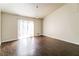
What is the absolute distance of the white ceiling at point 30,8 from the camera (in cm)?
144

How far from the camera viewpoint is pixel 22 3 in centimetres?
138

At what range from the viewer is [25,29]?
1.83 meters

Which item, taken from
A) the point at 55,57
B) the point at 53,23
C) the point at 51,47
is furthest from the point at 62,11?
the point at 55,57

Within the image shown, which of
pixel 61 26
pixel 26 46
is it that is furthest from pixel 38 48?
pixel 61 26

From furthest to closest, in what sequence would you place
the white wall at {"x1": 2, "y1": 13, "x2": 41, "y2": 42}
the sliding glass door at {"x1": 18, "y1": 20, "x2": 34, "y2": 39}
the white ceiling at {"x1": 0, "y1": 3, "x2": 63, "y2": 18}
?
the sliding glass door at {"x1": 18, "y1": 20, "x2": 34, "y2": 39}
the white wall at {"x1": 2, "y1": 13, "x2": 41, "y2": 42}
the white ceiling at {"x1": 0, "y1": 3, "x2": 63, "y2": 18}

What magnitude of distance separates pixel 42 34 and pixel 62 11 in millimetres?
655

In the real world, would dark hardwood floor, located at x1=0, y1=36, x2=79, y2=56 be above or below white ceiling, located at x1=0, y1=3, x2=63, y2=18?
below

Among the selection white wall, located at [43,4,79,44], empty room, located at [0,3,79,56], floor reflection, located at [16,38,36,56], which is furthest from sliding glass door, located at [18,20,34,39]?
white wall, located at [43,4,79,44]

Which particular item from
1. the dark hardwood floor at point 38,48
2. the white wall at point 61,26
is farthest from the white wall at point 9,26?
the white wall at point 61,26

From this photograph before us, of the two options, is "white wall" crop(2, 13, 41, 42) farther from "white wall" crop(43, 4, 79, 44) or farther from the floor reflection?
"white wall" crop(43, 4, 79, 44)

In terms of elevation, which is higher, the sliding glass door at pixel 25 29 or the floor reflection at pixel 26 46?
the sliding glass door at pixel 25 29

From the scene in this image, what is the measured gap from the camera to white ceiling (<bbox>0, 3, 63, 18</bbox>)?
1.44 m

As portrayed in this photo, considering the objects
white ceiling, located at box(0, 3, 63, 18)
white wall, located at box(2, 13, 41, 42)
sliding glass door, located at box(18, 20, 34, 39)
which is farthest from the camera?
sliding glass door, located at box(18, 20, 34, 39)

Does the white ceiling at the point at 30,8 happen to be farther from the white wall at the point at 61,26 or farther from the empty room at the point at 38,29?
the white wall at the point at 61,26
